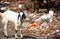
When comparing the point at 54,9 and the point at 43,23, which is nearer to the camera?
the point at 43,23

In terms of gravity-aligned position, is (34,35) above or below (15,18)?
below

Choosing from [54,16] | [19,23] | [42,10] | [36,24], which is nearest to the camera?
[19,23]

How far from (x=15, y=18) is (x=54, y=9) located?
8.01 feet

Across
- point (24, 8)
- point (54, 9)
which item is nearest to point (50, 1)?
point (54, 9)

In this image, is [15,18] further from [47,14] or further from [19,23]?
[47,14]

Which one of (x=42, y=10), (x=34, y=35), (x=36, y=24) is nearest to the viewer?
(x=34, y=35)

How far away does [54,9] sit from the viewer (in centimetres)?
730

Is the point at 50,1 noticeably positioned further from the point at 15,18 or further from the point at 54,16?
the point at 15,18

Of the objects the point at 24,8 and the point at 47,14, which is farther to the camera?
the point at 24,8

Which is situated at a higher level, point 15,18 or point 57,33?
point 15,18

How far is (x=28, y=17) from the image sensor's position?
656 cm

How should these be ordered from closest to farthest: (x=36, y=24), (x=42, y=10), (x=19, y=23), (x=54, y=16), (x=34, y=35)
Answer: (x=19, y=23) → (x=34, y=35) → (x=36, y=24) → (x=54, y=16) → (x=42, y=10)

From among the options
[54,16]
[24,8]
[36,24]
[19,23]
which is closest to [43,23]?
[36,24]

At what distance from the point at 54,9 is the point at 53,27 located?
1.69 meters
